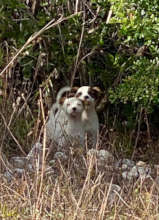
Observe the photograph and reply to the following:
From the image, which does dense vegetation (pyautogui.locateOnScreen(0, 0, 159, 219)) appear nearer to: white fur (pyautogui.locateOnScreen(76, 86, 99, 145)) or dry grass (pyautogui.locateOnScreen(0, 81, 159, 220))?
white fur (pyautogui.locateOnScreen(76, 86, 99, 145))

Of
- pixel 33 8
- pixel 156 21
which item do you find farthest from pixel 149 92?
pixel 33 8

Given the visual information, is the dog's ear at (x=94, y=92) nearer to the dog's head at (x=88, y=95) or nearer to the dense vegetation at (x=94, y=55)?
the dog's head at (x=88, y=95)

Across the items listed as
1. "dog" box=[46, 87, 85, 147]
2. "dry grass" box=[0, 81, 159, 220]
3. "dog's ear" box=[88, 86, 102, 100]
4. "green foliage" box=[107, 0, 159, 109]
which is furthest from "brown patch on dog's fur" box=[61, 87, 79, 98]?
"dry grass" box=[0, 81, 159, 220]

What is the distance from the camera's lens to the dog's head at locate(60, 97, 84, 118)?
6.28 metres

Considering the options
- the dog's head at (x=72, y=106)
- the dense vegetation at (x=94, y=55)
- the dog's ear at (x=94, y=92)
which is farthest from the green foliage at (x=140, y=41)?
the dog's head at (x=72, y=106)

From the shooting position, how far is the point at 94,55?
7.32 metres

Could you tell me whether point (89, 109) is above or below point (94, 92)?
below

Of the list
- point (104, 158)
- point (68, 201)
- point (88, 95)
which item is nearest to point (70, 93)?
point (88, 95)

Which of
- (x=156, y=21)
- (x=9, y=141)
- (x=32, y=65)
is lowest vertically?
(x=9, y=141)

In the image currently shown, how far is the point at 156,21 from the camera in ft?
18.9

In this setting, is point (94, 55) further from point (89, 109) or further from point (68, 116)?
point (68, 116)

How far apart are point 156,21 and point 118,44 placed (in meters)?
1.39

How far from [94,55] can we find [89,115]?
969 millimetres

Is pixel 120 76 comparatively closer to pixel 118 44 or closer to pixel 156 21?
pixel 118 44
